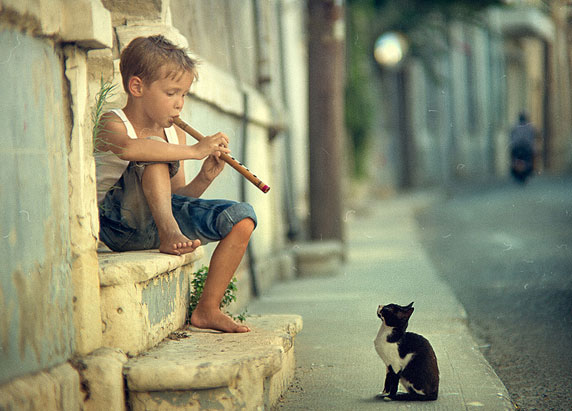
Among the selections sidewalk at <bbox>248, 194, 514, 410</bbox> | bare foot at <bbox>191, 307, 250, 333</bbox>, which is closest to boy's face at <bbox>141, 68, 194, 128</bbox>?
bare foot at <bbox>191, 307, 250, 333</bbox>

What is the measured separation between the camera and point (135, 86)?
3.18 meters

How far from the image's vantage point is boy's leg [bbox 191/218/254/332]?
3.22m

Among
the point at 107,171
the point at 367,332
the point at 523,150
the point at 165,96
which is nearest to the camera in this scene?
the point at 165,96

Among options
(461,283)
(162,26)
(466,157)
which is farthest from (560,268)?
(466,157)

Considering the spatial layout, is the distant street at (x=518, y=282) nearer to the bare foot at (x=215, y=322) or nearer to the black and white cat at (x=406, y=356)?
the black and white cat at (x=406, y=356)

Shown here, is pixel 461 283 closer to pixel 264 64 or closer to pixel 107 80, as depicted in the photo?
pixel 264 64

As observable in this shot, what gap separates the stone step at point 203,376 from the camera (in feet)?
8.69

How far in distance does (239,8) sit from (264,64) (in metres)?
0.83

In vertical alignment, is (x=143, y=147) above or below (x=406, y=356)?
above

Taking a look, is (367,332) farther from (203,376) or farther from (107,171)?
(203,376)

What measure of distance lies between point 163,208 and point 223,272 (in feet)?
1.12

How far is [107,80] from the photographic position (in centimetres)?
356

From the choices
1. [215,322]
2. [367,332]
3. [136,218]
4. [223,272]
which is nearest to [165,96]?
[136,218]

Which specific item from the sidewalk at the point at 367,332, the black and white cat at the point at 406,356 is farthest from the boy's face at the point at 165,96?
the sidewalk at the point at 367,332
